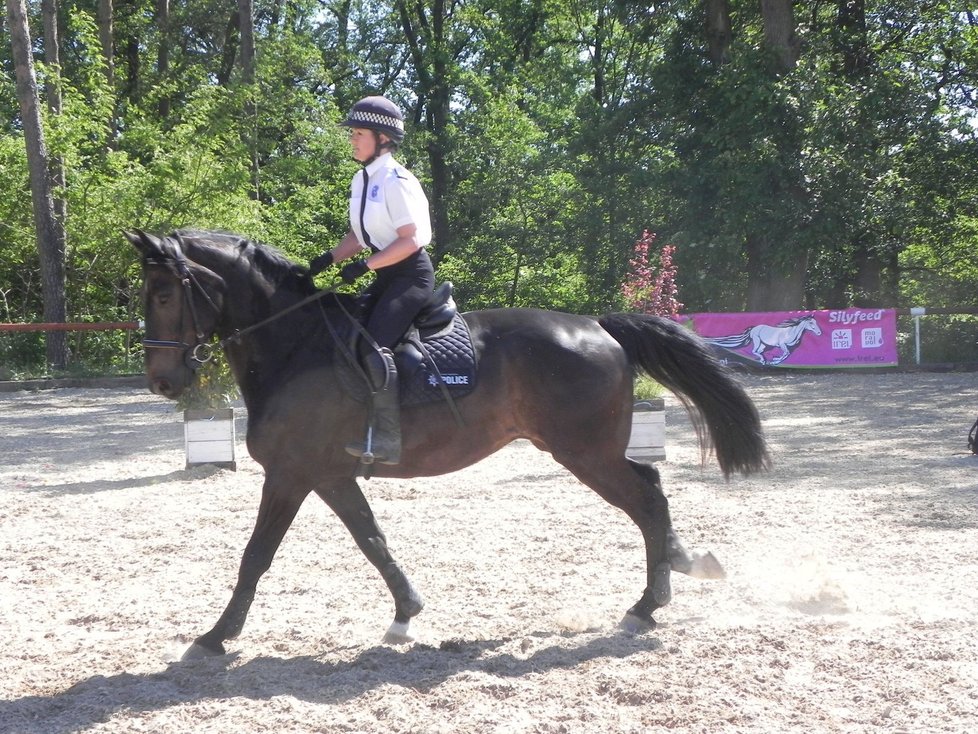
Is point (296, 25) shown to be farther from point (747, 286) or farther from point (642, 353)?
point (642, 353)

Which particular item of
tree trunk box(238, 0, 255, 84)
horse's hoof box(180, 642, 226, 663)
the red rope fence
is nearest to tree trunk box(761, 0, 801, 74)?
tree trunk box(238, 0, 255, 84)

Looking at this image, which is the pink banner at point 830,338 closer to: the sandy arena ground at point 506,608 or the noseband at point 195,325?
the sandy arena ground at point 506,608

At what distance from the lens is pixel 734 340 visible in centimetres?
2231

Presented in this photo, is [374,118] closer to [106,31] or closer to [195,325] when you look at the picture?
[195,325]

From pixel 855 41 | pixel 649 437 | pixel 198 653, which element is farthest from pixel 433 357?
pixel 855 41

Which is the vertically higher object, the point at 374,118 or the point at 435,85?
the point at 435,85

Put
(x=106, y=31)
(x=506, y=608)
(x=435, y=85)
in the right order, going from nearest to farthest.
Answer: (x=506, y=608) < (x=106, y=31) < (x=435, y=85)

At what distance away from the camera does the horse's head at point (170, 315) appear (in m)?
4.86

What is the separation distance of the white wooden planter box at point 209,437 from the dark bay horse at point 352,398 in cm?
576

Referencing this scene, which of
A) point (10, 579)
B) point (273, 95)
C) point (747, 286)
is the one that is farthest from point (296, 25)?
point (10, 579)

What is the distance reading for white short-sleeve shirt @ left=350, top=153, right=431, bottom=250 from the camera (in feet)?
16.7

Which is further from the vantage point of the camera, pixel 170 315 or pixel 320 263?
pixel 320 263

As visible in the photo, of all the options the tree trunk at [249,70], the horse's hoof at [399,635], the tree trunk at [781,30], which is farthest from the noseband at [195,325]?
the tree trunk at [781,30]

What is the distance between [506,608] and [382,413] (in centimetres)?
147
